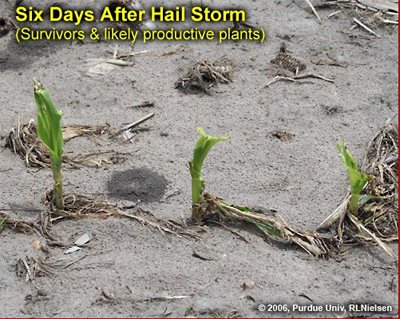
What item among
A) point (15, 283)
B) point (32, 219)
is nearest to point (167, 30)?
point (32, 219)

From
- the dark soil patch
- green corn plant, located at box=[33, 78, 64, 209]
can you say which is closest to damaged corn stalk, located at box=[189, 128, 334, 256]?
the dark soil patch

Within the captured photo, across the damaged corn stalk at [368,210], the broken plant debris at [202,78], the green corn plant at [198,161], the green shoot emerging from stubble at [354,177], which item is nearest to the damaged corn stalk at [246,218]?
the green corn plant at [198,161]

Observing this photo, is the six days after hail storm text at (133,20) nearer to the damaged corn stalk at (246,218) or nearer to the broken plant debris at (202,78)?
A: the broken plant debris at (202,78)

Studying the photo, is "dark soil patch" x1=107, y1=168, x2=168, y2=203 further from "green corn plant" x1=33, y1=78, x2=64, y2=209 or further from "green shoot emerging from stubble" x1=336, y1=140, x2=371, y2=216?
"green shoot emerging from stubble" x1=336, y1=140, x2=371, y2=216

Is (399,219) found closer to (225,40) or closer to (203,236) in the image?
(203,236)

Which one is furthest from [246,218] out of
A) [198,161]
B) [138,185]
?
[138,185]

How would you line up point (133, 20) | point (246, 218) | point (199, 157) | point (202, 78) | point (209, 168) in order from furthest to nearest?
point (133, 20) → point (202, 78) → point (209, 168) → point (246, 218) → point (199, 157)

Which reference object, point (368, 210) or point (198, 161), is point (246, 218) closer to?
point (198, 161)
